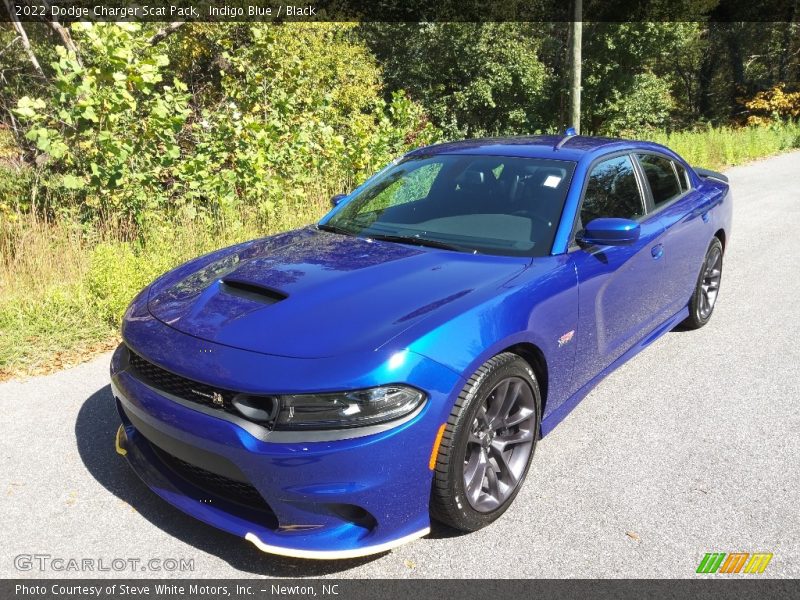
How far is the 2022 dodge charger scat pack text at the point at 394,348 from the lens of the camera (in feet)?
7.71

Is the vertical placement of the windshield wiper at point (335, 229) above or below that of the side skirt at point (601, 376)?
above

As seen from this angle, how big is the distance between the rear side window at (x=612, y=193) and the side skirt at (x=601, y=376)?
32.3 inches

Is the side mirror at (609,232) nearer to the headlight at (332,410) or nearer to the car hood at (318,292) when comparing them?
the car hood at (318,292)

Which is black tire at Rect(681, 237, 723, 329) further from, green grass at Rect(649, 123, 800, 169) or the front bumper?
green grass at Rect(649, 123, 800, 169)

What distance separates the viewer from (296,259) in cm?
339

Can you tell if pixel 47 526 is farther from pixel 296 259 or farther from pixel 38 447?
pixel 296 259

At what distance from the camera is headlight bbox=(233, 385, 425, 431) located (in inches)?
91.8

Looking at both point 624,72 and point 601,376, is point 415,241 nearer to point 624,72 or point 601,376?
point 601,376

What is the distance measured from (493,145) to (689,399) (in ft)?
6.56

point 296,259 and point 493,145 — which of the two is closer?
point 296,259

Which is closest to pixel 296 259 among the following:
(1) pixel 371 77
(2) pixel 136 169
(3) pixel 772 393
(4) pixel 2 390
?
(4) pixel 2 390

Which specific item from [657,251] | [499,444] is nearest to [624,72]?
[657,251]

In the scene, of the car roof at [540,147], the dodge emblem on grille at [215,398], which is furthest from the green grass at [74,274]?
the car roof at [540,147]

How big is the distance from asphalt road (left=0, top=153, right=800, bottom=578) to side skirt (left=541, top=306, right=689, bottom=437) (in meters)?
0.25
